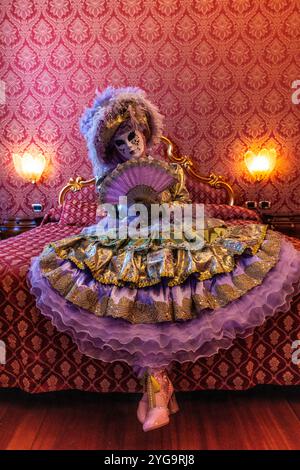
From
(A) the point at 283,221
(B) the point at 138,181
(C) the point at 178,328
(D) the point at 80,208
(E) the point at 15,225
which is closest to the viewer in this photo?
(C) the point at 178,328

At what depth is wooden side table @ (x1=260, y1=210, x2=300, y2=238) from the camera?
3234 millimetres

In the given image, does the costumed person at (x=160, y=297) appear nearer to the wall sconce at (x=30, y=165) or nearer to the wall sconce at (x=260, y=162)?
the wall sconce at (x=260, y=162)

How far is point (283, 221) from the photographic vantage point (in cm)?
332

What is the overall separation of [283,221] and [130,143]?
1931 mm

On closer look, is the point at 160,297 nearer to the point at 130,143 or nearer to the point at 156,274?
the point at 156,274

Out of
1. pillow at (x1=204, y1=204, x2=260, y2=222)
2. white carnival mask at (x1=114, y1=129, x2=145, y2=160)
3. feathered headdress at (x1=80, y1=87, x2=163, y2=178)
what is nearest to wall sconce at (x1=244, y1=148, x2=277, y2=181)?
pillow at (x1=204, y1=204, x2=260, y2=222)

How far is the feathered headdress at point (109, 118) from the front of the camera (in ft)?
6.23

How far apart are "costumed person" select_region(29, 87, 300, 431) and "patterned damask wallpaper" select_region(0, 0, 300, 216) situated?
2.21 meters

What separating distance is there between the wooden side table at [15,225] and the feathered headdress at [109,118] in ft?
5.24

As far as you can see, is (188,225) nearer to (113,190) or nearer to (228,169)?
(113,190)

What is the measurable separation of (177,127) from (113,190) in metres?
1.97

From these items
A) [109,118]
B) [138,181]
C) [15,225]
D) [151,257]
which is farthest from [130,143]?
[15,225]

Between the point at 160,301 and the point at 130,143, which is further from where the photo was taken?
the point at 130,143

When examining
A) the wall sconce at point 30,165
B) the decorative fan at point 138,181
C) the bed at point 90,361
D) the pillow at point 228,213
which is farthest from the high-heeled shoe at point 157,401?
the wall sconce at point 30,165
